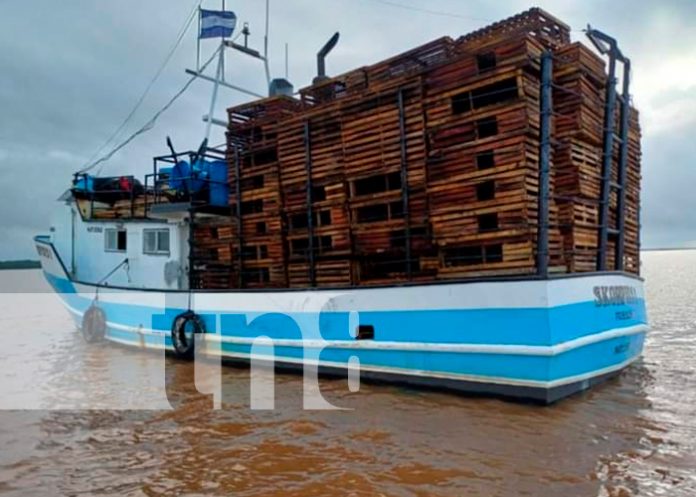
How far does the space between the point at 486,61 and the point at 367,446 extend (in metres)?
6.47

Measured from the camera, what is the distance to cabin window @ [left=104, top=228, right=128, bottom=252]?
575 inches

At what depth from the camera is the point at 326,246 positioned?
10.4m

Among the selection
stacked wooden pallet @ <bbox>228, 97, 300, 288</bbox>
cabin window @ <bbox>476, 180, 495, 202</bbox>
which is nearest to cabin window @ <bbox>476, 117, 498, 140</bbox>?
cabin window @ <bbox>476, 180, 495, 202</bbox>

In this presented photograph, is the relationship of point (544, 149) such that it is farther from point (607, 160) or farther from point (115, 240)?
point (115, 240)

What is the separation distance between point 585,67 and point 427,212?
11.4 ft

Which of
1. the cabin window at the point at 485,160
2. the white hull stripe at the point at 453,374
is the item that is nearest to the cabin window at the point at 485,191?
Result: the cabin window at the point at 485,160

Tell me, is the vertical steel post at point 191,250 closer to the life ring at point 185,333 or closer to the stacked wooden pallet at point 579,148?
the life ring at point 185,333

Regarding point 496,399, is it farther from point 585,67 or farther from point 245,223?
point 245,223

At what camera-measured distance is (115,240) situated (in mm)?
14727

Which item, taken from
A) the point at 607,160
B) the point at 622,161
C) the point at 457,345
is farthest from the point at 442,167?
the point at 622,161

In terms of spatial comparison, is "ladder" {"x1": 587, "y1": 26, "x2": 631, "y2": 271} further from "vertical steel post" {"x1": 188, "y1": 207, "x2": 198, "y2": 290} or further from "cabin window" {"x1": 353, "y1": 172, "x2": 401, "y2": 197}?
"vertical steel post" {"x1": 188, "y1": 207, "x2": 198, "y2": 290}

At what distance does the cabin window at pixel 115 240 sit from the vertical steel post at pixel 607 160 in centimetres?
1227

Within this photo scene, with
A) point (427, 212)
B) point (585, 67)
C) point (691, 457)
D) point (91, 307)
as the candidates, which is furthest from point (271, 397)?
point (91, 307)

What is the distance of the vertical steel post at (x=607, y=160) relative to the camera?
847 centimetres
